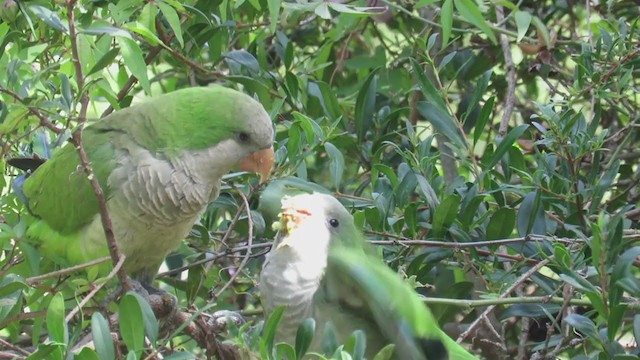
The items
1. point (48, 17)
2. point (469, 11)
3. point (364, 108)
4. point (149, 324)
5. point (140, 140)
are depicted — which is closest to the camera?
point (149, 324)

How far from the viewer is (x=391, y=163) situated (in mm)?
2844

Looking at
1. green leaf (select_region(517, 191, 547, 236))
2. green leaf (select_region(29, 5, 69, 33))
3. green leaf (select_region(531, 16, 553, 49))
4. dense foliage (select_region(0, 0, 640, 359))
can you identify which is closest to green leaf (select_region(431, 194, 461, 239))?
dense foliage (select_region(0, 0, 640, 359))

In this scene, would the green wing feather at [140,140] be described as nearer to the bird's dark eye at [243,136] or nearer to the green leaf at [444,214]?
the bird's dark eye at [243,136]

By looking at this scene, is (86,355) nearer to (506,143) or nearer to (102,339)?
(102,339)

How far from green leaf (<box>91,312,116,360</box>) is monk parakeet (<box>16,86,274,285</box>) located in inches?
33.2

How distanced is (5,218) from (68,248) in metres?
0.19

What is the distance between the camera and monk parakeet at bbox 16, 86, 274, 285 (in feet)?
7.89

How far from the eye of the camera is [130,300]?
1.56 m

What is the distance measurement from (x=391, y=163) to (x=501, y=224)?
692 millimetres

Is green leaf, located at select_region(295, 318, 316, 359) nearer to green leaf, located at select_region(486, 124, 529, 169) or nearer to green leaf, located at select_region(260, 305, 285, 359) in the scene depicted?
green leaf, located at select_region(260, 305, 285, 359)

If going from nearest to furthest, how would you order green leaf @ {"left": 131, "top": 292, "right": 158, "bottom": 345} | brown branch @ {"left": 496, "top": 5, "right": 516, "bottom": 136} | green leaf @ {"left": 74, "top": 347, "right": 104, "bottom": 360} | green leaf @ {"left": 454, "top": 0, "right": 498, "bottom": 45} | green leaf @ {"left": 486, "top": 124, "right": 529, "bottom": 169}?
green leaf @ {"left": 74, "top": 347, "right": 104, "bottom": 360} → green leaf @ {"left": 131, "top": 292, "right": 158, "bottom": 345} → green leaf @ {"left": 454, "top": 0, "right": 498, "bottom": 45} → green leaf @ {"left": 486, "top": 124, "right": 529, "bottom": 169} → brown branch @ {"left": 496, "top": 5, "right": 516, "bottom": 136}

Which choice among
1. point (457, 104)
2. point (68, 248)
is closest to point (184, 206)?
point (68, 248)

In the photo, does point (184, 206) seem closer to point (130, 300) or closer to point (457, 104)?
point (130, 300)

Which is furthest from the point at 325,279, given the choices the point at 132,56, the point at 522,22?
the point at 522,22
